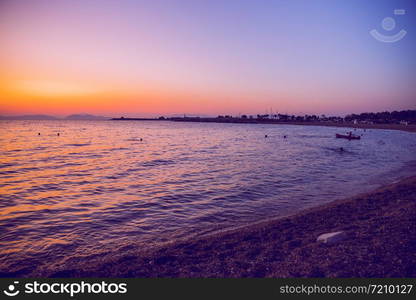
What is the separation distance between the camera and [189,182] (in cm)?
1997

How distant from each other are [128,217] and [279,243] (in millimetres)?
7254

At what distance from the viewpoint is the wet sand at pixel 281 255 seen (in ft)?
20.6

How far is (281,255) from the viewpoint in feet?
23.7

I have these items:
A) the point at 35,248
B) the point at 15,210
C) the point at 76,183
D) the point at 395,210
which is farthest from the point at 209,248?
the point at 76,183

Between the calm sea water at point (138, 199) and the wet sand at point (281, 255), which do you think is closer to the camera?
the wet sand at point (281, 255)

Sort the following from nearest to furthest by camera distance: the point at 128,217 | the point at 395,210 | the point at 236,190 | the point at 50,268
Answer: the point at 50,268 → the point at 395,210 → the point at 128,217 → the point at 236,190

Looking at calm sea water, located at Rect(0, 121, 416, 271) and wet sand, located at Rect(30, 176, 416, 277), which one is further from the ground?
wet sand, located at Rect(30, 176, 416, 277)

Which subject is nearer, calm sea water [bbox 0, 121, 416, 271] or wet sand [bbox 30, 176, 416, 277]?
wet sand [bbox 30, 176, 416, 277]

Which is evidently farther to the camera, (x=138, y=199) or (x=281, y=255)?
(x=138, y=199)

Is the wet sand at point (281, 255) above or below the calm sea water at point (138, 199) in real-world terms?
above

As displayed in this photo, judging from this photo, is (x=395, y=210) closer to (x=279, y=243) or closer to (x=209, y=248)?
(x=279, y=243)

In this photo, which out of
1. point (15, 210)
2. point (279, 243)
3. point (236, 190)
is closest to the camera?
point (279, 243)

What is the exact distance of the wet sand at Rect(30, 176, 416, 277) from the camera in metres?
6.28

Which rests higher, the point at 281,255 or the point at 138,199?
the point at 281,255
